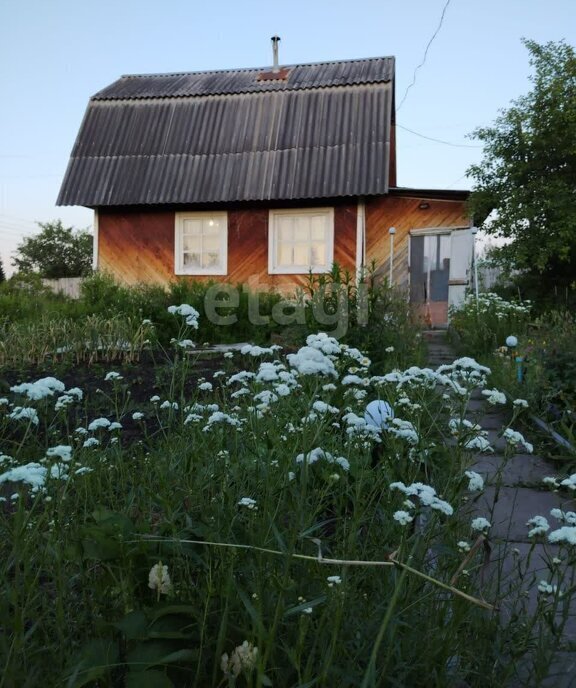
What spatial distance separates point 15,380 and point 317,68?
11984 millimetres

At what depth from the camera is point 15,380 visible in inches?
201

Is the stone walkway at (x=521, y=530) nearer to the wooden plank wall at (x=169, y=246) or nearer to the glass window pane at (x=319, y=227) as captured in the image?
the wooden plank wall at (x=169, y=246)

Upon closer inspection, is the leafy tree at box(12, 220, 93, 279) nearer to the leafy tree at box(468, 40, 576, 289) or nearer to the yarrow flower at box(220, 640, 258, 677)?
the leafy tree at box(468, 40, 576, 289)

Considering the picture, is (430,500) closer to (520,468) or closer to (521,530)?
(521,530)

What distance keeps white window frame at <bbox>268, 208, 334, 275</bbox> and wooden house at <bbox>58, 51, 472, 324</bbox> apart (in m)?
0.03

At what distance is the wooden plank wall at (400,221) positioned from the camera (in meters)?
12.3

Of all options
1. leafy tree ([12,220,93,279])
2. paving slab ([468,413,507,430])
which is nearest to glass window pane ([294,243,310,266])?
paving slab ([468,413,507,430])

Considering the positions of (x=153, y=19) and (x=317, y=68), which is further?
(x=317, y=68)

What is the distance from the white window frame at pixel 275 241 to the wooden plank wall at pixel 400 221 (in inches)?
32.3

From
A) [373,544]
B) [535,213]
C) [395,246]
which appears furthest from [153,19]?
[373,544]

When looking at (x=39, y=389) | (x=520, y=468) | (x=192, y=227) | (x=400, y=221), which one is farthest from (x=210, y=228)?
(x=39, y=389)

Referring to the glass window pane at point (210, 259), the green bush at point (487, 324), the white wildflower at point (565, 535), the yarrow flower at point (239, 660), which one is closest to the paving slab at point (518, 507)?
the white wildflower at point (565, 535)

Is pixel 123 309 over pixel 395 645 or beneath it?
over

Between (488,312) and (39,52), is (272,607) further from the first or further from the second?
(39,52)
